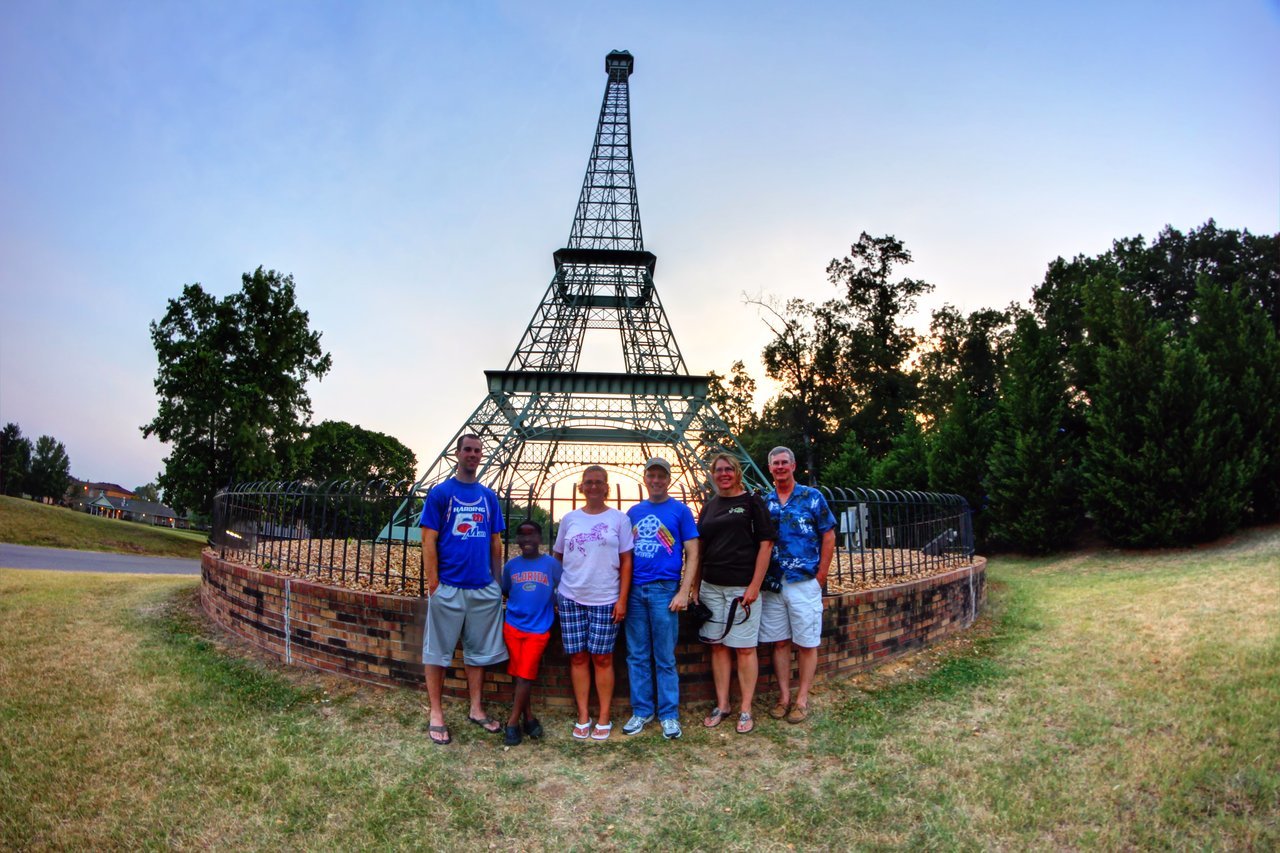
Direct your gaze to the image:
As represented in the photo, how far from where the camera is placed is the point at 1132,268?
27.8 m

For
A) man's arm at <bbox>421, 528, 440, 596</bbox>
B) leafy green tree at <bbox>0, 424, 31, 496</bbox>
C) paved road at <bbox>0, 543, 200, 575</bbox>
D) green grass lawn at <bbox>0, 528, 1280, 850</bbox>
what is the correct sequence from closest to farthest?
green grass lawn at <bbox>0, 528, 1280, 850</bbox> → man's arm at <bbox>421, 528, 440, 596</bbox> → paved road at <bbox>0, 543, 200, 575</bbox> → leafy green tree at <bbox>0, 424, 31, 496</bbox>

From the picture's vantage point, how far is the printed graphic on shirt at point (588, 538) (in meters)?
4.25

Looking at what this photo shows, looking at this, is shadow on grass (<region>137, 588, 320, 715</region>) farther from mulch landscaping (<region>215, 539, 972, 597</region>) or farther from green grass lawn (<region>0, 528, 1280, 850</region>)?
mulch landscaping (<region>215, 539, 972, 597</region>)

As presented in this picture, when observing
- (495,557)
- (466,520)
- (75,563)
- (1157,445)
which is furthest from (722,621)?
(75,563)

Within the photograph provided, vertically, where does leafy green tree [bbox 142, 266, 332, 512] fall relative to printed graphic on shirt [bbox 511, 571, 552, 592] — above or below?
above

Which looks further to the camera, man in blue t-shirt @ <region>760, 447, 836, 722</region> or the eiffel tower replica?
the eiffel tower replica

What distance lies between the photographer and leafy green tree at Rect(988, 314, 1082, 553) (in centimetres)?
1688

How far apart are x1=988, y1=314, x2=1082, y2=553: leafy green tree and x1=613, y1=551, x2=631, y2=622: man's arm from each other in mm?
15578

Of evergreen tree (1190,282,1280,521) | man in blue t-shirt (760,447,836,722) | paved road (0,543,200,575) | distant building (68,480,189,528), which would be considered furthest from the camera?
distant building (68,480,189,528)

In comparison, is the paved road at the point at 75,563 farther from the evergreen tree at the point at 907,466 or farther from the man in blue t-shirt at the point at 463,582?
the evergreen tree at the point at 907,466

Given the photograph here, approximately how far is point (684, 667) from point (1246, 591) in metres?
7.31

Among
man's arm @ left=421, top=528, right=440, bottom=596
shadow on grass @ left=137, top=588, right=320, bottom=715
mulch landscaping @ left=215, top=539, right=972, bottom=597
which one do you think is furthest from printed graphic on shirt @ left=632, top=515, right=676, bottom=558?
shadow on grass @ left=137, top=588, right=320, bottom=715

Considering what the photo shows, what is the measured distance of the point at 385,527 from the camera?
24.4 ft

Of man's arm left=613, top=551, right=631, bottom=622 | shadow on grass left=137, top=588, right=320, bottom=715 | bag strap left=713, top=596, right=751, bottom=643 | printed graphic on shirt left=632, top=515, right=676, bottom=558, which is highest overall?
printed graphic on shirt left=632, top=515, right=676, bottom=558
